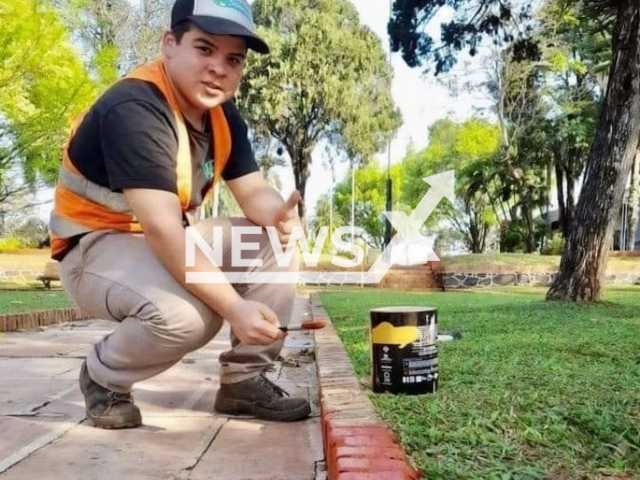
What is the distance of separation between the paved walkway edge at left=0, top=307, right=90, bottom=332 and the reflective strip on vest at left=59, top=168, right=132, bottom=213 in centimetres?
317

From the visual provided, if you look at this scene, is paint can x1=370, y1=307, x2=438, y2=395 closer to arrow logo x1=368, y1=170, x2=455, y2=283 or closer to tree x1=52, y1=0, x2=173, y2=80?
tree x1=52, y1=0, x2=173, y2=80

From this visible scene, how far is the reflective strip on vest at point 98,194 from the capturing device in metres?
2.25

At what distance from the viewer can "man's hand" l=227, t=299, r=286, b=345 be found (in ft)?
6.50

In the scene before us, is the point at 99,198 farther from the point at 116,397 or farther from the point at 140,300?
the point at 116,397

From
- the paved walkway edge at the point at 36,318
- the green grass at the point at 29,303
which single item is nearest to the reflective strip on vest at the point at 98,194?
the paved walkway edge at the point at 36,318

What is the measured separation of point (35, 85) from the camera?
1487cm

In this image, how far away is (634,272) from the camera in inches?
700

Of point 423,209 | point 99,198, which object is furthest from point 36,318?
point 423,209

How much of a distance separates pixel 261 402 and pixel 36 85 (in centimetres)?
1376

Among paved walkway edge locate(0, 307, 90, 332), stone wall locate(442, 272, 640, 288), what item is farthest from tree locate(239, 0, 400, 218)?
paved walkway edge locate(0, 307, 90, 332)

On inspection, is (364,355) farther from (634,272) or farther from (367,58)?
(367,58)

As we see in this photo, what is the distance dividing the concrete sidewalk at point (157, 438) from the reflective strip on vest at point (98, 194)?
636mm

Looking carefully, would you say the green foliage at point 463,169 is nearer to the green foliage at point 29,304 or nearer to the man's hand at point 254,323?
the green foliage at point 29,304

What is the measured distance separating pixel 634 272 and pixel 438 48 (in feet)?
34.5
